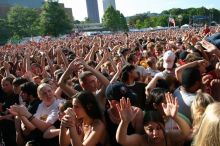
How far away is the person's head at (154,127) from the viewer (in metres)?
3.60

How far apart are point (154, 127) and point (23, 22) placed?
293 ft

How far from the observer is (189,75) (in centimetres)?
471

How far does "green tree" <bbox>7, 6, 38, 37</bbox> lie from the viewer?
84812 mm

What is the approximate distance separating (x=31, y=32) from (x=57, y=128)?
273ft

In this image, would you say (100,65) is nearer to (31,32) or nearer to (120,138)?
(120,138)

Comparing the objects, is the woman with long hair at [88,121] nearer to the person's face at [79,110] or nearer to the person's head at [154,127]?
the person's face at [79,110]

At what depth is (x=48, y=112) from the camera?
5.17m

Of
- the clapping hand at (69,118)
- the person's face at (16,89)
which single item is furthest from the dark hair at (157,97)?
the person's face at (16,89)

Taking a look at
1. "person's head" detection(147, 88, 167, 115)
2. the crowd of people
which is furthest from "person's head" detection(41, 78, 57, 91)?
"person's head" detection(147, 88, 167, 115)

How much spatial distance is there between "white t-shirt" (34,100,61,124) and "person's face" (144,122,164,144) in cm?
152

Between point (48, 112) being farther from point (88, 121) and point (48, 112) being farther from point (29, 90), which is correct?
point (88, 121)

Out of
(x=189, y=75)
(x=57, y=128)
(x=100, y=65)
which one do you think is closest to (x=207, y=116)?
(x=189, y=75)

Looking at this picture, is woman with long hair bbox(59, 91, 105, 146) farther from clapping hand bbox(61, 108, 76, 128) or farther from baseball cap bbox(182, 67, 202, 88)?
baseball cap bbox(182, 67, 202, 88)

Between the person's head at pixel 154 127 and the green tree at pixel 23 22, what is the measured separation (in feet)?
266
